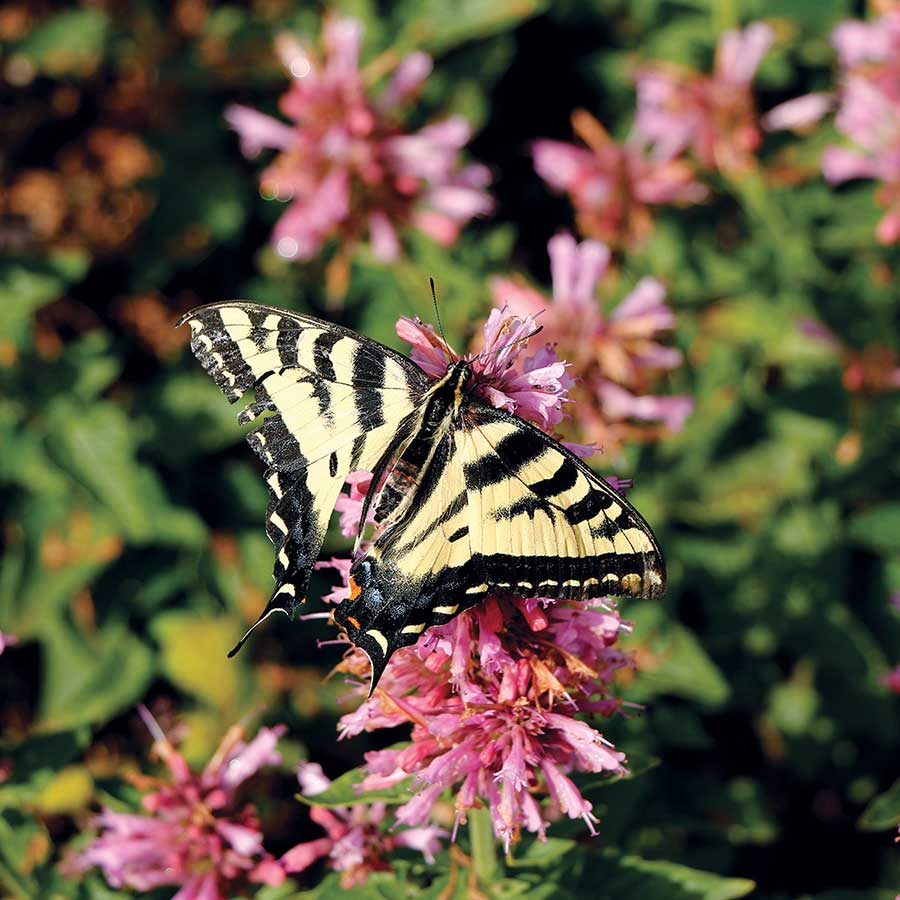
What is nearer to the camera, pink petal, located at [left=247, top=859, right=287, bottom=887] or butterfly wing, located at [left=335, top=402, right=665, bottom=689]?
butterfly wing, located at [left=335, top=402, right=665, bottom=689]

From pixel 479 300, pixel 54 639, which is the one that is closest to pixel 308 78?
pixel 479 300

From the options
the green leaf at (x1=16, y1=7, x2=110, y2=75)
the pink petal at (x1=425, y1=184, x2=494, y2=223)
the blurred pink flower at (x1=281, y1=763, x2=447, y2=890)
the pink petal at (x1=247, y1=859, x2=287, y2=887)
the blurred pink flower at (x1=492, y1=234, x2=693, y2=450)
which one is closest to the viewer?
the blurred pink flower at (x1=281, y1=763, x2=447, y2=890)

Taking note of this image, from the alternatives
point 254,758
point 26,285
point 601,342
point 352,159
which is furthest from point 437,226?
point 254,758

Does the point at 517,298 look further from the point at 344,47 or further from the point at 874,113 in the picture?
the point at 874,113

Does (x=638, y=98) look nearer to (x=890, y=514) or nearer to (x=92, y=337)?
(x=890, y=514)

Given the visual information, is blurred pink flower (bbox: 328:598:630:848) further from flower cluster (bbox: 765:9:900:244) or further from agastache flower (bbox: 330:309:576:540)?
flower cluster (bbox: 765:9:900:244)

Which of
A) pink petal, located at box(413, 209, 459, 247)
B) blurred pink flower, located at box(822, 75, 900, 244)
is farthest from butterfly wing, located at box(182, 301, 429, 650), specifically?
blurred pink flower, located at box(822, 75, 900, 244)
